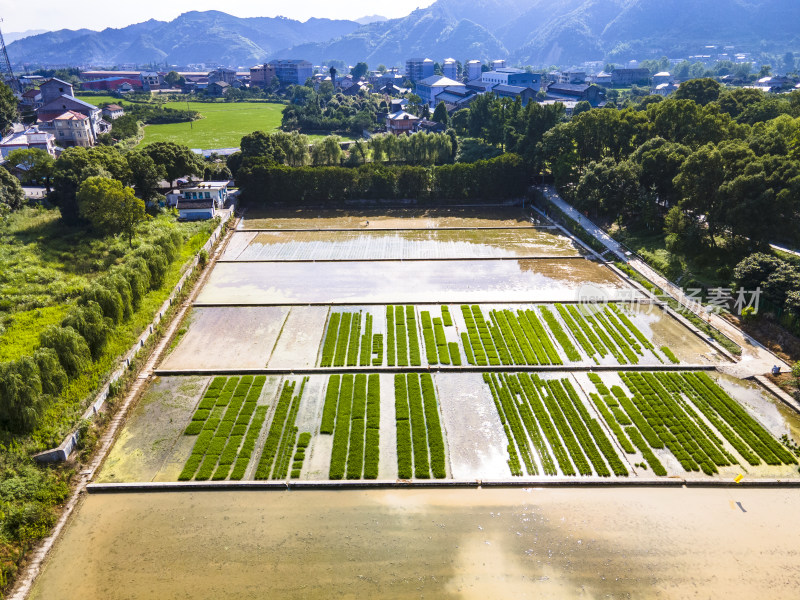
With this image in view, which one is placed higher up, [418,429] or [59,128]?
[59,128]

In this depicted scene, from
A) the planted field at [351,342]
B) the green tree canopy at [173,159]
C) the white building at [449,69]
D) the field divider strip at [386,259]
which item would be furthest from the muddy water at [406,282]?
the white building at [449,69]

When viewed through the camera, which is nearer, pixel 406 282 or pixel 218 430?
pixel 218 430

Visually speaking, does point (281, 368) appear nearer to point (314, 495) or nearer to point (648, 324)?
point (314, 495)

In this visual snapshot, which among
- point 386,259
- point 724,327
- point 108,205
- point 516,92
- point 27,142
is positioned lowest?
point 724,327

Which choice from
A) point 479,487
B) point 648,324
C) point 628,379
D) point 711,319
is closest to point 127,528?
point 479,487

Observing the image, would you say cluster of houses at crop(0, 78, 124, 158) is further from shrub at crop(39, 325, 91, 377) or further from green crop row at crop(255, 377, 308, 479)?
→ green crop row at crop(255, 377, 308, 479)

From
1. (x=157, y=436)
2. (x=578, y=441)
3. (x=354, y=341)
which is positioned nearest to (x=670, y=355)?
(x=578, y=441)

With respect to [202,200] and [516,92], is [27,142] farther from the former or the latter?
[516,92]

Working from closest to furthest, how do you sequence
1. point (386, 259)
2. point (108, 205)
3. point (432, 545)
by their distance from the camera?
1. point (432, 545)
2. point (108, 205)
3. point (386, 259)
